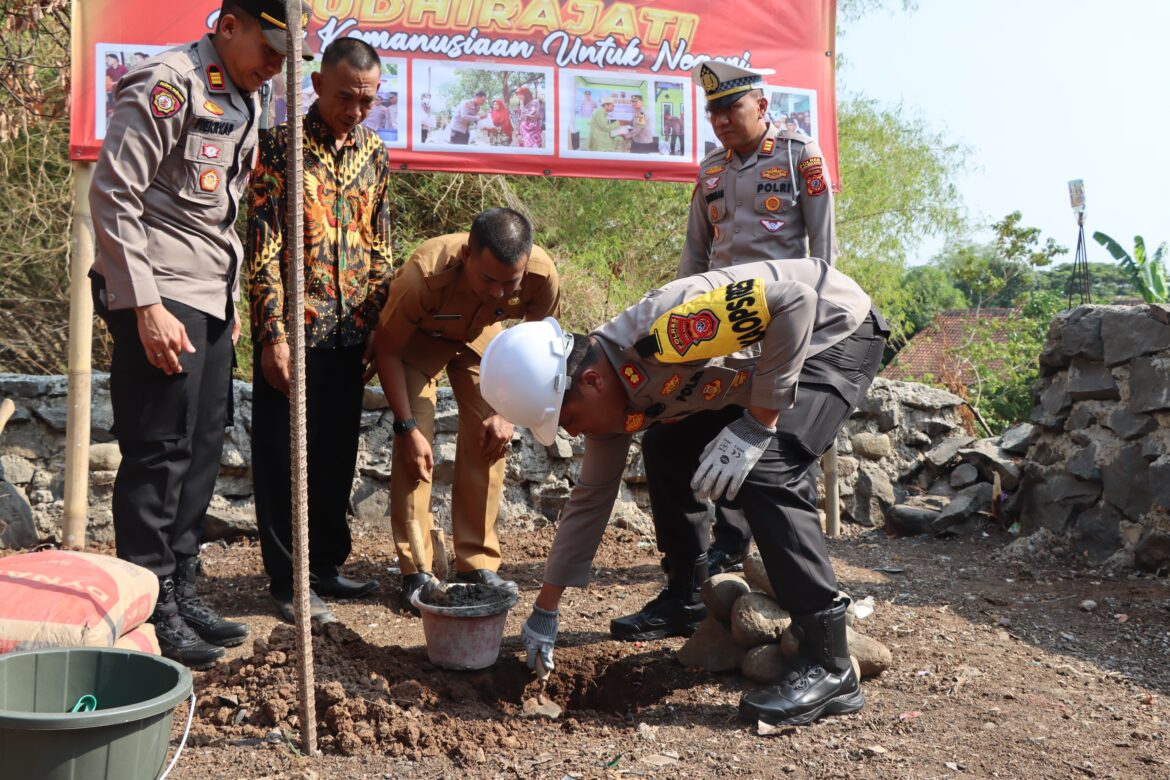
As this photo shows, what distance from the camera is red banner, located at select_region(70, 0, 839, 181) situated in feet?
14.9

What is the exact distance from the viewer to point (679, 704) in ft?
9.94

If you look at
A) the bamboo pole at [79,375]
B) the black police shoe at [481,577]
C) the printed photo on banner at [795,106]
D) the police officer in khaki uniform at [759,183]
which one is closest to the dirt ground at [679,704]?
the black police shoe at [481,577]

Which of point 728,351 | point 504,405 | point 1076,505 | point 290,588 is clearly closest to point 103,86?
point 290,588

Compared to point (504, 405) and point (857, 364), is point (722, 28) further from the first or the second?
point (504, 405)

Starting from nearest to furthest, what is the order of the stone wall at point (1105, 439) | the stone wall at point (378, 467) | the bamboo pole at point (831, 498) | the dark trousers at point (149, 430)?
the dark trousers at point (149, 430) < the stone wall at point (1105, 439) < the stone wall at point (378, 467) < the bamboo pole at point (831, 498)

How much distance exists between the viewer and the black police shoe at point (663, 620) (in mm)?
3570

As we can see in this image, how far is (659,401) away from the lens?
2830 mm

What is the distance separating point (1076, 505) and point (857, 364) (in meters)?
2.52

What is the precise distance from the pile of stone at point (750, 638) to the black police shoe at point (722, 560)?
692 mm

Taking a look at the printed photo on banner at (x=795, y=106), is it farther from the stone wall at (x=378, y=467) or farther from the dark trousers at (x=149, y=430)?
the dark trousers at (x=149, y=430)

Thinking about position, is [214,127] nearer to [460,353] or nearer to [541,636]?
[460,353]

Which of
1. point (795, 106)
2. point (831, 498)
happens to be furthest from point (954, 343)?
point (795, 106)

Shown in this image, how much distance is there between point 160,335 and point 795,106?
3235mm

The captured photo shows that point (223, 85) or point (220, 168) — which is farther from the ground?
point (223, 85)
